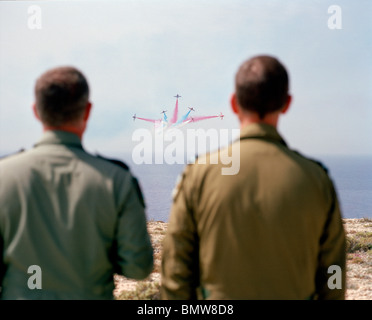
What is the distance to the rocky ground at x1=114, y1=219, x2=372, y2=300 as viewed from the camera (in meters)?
6.64

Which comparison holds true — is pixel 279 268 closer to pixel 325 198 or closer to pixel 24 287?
pixel 325 198

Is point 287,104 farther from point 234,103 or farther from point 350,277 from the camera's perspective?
point 350,277

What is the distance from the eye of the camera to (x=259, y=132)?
2557mm

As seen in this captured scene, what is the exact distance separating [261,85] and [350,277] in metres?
7.43

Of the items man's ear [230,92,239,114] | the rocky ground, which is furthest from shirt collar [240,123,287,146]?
the rocky ground

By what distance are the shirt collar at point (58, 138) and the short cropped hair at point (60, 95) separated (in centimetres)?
6

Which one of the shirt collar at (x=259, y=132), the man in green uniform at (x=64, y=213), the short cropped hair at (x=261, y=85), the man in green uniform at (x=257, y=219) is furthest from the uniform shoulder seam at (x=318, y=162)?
→ the man in green uniform at (x=64, y=213)

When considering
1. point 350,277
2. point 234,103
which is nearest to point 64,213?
point 234,103

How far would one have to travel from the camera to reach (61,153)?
2648 mm

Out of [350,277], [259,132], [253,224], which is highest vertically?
[259,132]

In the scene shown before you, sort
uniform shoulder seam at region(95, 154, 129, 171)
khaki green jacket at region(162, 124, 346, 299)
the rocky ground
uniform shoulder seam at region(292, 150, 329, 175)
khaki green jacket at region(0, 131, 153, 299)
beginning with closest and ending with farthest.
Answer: khaki green jacket at region(162, 124, 346, 299) < khaki green jacket at region(0, 131, 153, 299) < uniform shoulder seam at region(292, 150, 329, 175) < uniform shoulder seam at region(95, 154, 129, 171) < the rocky ground

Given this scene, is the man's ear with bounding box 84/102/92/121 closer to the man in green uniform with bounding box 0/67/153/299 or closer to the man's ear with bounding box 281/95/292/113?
the man in green uniform with bounding box 0/67/153/299
